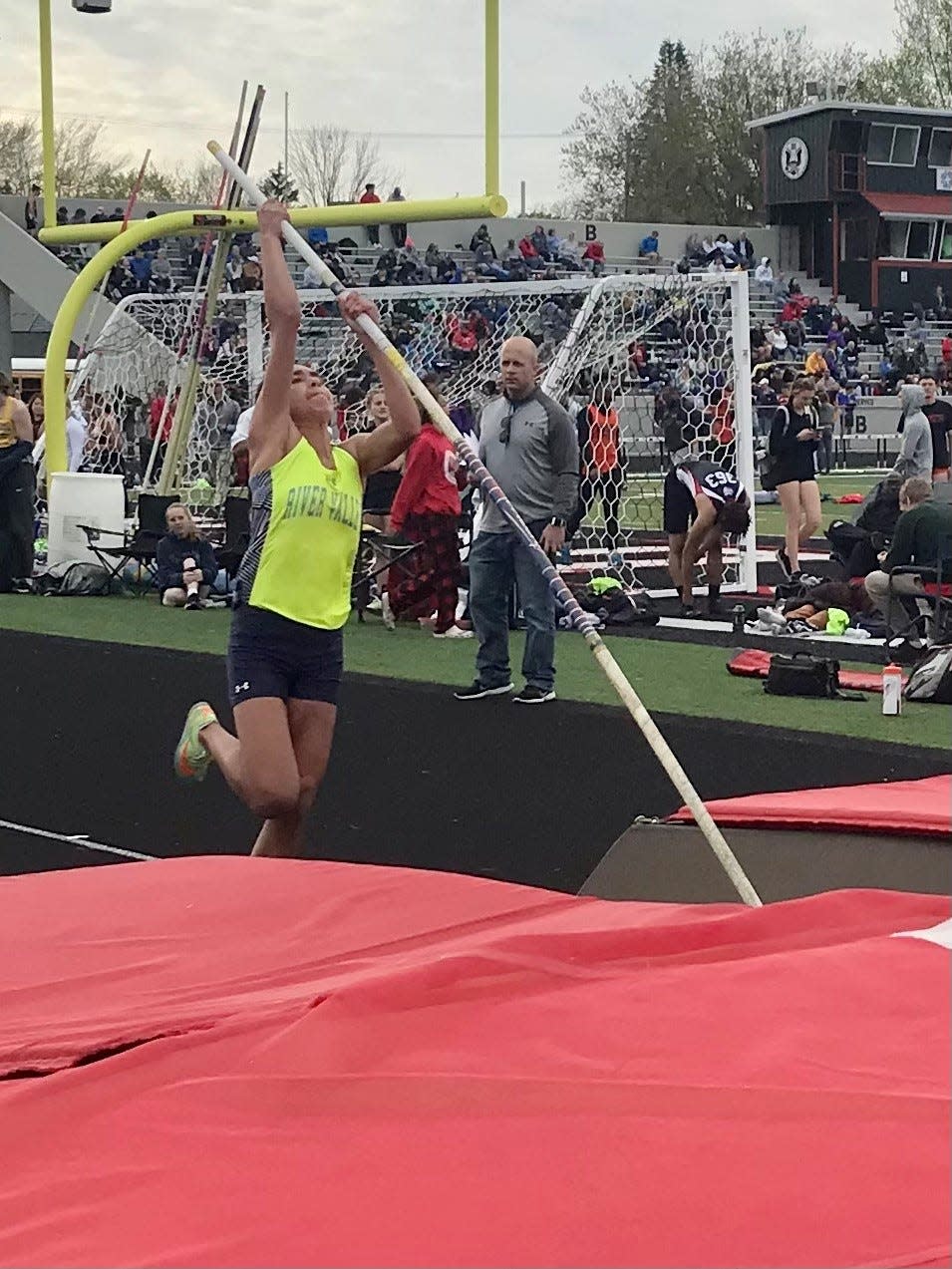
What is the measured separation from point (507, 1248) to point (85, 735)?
7534 millimetres

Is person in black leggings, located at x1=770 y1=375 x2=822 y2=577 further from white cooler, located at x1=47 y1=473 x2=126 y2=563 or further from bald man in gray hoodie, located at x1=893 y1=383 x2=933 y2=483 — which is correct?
white cooler, located at x1=47 y1=473 x2=126 y2=563

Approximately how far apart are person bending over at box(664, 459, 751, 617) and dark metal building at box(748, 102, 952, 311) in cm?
4140

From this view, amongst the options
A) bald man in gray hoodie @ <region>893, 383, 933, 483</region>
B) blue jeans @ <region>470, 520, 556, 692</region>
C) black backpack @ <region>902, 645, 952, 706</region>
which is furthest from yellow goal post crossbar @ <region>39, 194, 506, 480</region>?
black backpack @ <region>902, 645, 952, 706</region>

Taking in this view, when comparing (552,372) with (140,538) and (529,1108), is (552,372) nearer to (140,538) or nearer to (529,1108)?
(140,538)

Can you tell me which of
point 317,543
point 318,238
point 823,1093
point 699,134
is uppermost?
point 699,134

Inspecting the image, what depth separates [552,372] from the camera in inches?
635

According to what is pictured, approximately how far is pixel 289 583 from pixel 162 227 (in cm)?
1150

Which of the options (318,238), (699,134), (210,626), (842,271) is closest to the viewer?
(210,626)

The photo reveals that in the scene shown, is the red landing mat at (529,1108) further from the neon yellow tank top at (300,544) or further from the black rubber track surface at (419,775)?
the black rubber track surface at (419,775)

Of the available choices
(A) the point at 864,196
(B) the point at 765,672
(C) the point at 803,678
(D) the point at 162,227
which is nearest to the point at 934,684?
(C) the point at 803,678

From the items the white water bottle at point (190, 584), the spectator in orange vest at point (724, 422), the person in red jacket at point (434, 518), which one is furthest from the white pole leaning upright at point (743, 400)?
the white water bottle at point (190, 584)

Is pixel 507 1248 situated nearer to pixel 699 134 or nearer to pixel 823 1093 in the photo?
pixel 823 1093

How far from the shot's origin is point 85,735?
9.41 meters

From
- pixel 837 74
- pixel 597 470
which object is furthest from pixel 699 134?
pixel 597 470
